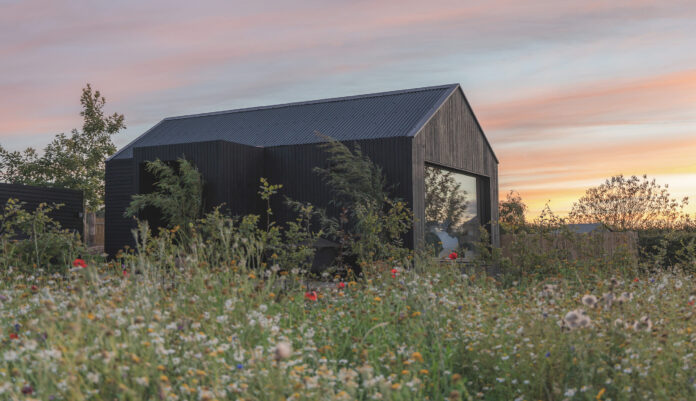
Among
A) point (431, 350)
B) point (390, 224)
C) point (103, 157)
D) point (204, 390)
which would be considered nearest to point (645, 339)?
point (431, 350)

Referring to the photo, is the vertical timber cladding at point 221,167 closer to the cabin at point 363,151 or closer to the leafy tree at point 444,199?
the cabin at point 363,151

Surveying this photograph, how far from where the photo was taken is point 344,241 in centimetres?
1055

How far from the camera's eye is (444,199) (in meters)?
14.9

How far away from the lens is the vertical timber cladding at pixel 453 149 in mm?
13461

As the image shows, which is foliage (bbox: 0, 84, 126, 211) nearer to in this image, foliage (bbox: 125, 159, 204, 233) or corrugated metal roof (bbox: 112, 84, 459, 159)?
corrugated metal roof (bbox: 112, 84, 459, 159)

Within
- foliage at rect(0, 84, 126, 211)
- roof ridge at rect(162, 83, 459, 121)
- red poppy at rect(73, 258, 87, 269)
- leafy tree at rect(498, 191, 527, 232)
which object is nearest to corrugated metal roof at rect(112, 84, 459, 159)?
roof ridge at rect(162, 83, 459, 121)

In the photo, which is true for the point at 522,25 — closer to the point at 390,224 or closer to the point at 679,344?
the point at 390,224

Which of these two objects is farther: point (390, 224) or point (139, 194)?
point (139, 194)

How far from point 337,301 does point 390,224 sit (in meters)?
5.46

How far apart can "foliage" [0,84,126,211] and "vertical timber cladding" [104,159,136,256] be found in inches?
239

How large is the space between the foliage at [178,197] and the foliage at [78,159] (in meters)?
11.2

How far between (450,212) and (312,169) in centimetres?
389

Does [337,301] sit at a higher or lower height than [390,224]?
lower

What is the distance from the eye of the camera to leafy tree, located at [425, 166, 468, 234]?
46.7ft
